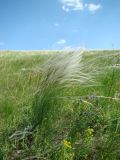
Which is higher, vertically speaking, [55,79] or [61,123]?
[55,79]

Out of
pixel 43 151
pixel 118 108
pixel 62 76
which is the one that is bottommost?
pixel 43 151

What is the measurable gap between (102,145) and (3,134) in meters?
0.85

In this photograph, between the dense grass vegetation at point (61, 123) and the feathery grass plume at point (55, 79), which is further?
the feathery grass plume at point (55, 79)

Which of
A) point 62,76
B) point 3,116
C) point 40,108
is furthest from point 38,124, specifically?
point 3,116

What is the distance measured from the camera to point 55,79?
12.7 feet

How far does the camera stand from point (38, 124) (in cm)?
395

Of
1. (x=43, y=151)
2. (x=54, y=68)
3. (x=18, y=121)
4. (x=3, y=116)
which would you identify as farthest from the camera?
(x=3, y=116)

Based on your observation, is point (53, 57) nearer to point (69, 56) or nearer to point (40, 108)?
point (69, 56)

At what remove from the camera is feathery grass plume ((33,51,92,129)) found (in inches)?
150

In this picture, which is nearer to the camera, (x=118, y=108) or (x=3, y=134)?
(x=3, y=134)

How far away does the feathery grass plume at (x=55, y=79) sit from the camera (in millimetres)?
3814

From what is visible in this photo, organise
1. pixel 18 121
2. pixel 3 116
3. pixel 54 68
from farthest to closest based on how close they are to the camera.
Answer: pixel 3 116 < pixel 18 121 < pixel 54 68

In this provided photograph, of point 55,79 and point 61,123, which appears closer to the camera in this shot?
point 55,79

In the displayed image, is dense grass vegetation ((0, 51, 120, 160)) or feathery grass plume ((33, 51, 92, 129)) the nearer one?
dense grass vegetation ((0, 51, 120, 160))
